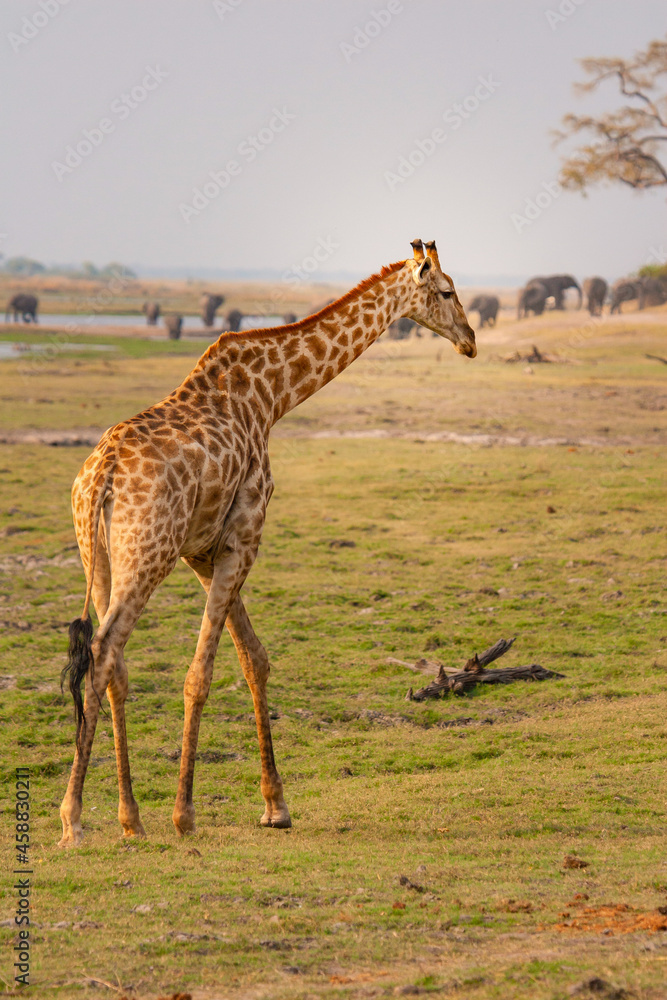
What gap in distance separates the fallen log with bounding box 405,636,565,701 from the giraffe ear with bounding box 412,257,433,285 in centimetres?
334

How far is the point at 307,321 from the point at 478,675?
139 inches

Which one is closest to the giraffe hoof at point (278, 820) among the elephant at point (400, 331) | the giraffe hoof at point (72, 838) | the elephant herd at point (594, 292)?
the giraffe hoof at point (72, 838)

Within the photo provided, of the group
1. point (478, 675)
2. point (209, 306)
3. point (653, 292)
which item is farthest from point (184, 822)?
point (209, 306)

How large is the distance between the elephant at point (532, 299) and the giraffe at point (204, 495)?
50965mm

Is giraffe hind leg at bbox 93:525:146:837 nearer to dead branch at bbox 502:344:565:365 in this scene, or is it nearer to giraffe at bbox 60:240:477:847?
giraffe at bbox 60:240:477:847

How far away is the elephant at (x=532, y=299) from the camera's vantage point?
5769 centimetres

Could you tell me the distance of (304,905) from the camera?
16.9 feet

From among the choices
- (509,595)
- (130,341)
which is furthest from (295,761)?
(130,341)

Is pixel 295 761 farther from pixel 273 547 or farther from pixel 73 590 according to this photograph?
pixel 273 547

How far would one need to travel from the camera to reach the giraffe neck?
7281mm

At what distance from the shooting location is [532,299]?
57781 millimetres

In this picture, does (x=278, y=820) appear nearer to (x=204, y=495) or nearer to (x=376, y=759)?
(x=376, y=759)

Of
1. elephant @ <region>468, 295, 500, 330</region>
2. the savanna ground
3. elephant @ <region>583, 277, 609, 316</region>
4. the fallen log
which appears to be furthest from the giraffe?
elephant @ <region>583, 277, 609, 316</region>

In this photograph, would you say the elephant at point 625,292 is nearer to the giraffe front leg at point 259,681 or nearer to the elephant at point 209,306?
the elephant at point 209,306
